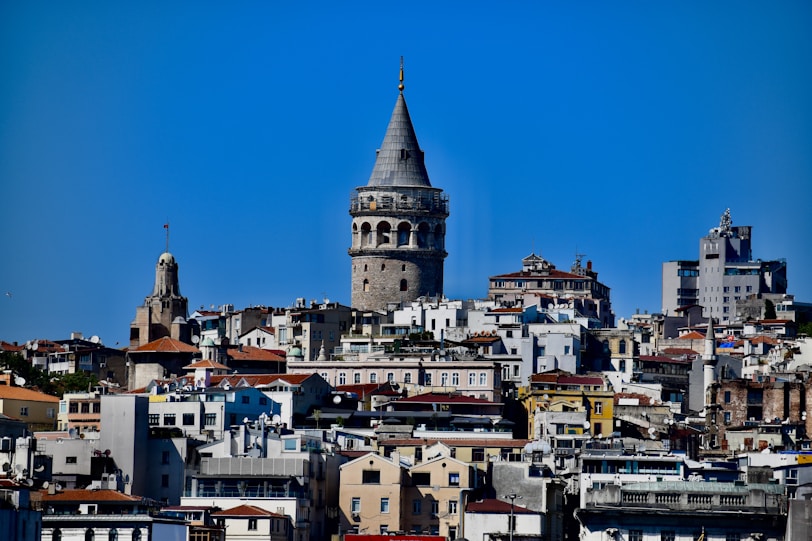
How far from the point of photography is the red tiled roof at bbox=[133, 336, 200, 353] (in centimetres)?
13575

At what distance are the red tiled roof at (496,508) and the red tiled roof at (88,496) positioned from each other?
448 inches

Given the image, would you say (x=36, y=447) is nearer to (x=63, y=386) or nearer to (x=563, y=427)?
(x=563, y=427)

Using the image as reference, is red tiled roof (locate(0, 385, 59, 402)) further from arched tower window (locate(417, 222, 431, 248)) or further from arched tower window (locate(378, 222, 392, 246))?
arched tower window (locate(417, 222, 431, 248))

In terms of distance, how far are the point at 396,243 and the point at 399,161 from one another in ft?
16.8

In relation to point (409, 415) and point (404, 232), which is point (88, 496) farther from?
point (404, 232)

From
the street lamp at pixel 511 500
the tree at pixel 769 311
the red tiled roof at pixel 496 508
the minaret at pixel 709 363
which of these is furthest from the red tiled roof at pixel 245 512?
the tree at pixel 769 311

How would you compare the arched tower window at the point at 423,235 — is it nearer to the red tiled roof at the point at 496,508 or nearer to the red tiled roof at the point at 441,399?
the red tiled roof at the point at 441,399

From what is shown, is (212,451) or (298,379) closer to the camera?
(212,451)

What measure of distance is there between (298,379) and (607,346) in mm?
22555

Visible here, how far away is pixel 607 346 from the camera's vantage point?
13338 centimetres

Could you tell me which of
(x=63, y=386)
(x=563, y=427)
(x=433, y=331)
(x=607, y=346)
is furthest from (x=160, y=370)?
(x=563, y=427)

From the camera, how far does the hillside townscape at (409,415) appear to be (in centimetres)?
8406

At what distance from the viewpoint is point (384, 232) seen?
14750cm

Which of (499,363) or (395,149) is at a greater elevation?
(395,149)
